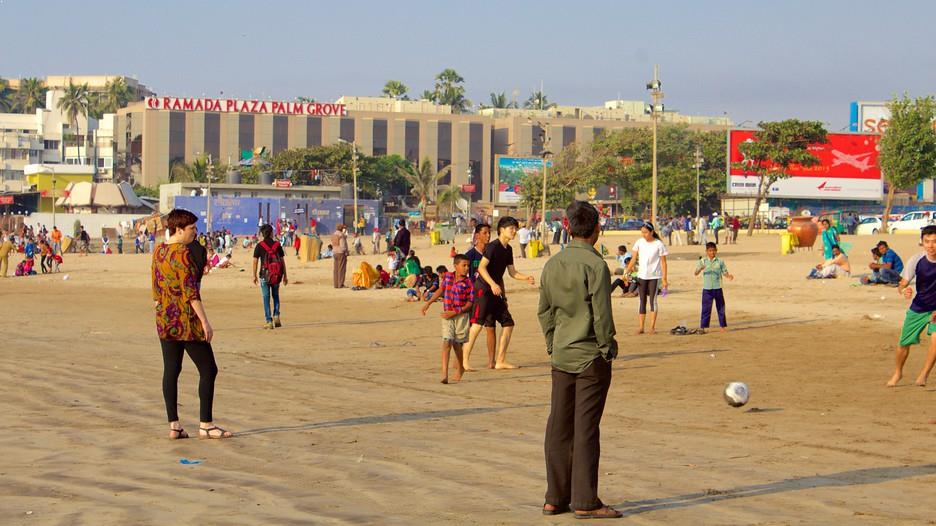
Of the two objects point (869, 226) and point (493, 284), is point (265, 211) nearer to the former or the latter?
point (869, 226)

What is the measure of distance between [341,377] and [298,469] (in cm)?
564

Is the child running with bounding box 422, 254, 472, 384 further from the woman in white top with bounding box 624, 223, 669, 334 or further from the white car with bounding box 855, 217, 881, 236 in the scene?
the white car with bounding box 855, 217, 881, 236

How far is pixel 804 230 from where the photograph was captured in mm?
39344

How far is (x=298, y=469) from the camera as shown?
24.0 ft

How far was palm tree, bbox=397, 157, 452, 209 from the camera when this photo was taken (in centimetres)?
10406

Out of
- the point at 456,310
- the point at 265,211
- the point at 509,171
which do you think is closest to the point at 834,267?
the point at 456,310

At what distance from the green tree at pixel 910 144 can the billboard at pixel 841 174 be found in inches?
673

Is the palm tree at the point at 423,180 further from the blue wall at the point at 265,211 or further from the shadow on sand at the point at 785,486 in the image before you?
the shadow on sand at the point at 785,486

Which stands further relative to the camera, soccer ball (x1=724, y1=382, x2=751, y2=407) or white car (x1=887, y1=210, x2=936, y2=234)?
white car (x1=887, y1=210, x2=936, y2=234)

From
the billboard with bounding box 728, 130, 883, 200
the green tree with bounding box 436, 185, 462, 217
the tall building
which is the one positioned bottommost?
the green tree with bounding box 436, 185, 462, 217

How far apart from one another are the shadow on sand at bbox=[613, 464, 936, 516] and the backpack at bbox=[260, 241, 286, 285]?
11.8 m

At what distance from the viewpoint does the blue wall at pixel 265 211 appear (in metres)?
74.6

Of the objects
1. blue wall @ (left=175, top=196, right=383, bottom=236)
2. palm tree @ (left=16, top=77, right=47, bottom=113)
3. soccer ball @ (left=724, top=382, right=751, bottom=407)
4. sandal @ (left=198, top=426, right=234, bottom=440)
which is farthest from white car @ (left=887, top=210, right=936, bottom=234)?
palm tree @ (left=16, top=77, right=47, bottom=113)

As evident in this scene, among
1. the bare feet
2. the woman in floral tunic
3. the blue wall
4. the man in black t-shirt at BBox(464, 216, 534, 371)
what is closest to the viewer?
the woman in floral tunic
